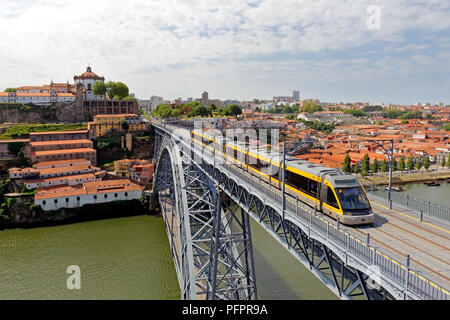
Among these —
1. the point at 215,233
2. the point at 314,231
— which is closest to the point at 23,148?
the point at 215,233

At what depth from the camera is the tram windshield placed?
8.89m

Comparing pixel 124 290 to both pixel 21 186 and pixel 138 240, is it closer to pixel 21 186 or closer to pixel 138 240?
pixel 138 240

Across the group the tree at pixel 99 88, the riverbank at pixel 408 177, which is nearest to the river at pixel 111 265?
the riverbank at pixel 408 177

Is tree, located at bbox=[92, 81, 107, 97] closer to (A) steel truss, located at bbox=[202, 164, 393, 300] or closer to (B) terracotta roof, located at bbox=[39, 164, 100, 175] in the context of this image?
(B) terracotta roof, located at bbox=[39, 164, 100, 175]

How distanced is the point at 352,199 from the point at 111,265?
18.6m

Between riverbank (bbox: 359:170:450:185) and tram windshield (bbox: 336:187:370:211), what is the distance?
38409mm

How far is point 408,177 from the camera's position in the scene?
4834cm

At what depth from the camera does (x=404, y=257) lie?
7.02 m

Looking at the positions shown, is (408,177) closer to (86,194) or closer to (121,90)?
(86,194)

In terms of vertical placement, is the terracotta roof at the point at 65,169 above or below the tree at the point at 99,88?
below

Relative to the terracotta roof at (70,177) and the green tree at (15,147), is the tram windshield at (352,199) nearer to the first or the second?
the terracotta roof at (70,177)

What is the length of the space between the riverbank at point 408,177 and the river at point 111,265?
83.1 ft

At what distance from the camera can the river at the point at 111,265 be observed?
18.8 m
